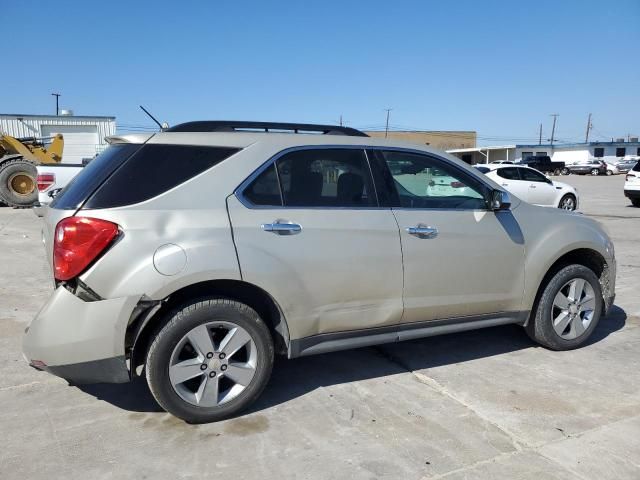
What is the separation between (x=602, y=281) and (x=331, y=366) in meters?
2.56

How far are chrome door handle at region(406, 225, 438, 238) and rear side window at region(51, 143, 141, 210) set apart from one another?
1874mm

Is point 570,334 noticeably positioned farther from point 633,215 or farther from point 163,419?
point 633,215

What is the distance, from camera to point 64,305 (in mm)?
2994

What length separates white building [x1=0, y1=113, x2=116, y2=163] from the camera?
105 ft

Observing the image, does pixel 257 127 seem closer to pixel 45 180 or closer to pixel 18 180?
pixel 45 180

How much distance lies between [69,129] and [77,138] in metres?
0.68

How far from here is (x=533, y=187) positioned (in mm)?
16188

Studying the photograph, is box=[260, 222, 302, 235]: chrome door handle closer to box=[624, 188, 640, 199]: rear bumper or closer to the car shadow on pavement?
the car shadow on pavement

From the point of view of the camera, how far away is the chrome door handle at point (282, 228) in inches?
129

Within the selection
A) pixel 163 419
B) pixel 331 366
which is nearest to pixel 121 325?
pixel 163 419

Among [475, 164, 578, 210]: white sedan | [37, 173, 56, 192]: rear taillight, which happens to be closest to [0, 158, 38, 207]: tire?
[37, 173, 56, 192]: rear taillight

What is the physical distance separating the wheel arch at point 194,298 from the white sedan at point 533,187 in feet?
46.0

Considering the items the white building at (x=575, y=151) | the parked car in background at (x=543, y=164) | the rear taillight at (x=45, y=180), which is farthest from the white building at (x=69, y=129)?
the white building at (x=575, y=151)

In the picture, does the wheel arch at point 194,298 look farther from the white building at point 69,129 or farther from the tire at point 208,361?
the white building at point 69,129
